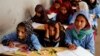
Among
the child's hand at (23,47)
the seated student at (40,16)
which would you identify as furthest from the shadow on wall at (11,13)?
the child's hand at (23,47)

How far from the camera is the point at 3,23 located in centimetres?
219

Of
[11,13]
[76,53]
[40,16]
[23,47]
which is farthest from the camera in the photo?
[40,16]

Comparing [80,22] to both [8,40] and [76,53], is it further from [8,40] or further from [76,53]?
[8,40]

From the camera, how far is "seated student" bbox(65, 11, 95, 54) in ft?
6.01

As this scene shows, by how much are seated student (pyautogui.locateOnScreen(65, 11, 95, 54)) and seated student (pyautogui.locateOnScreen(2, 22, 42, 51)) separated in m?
0.25

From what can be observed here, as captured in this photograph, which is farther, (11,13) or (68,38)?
(11,13)

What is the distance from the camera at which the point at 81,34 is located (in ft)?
6.05

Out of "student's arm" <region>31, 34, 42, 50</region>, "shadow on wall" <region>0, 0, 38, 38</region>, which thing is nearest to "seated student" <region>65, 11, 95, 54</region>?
"student's arm" <region>31, 34, 42, 50</region>

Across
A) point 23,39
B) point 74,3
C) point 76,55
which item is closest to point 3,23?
point 23,39

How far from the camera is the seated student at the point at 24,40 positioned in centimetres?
181

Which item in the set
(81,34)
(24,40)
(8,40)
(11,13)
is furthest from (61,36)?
(11,13)

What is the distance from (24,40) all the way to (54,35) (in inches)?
9.3

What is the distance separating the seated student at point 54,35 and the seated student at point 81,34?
0.06 metres

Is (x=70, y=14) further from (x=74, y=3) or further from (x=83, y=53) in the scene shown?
(x=83, y=53)
